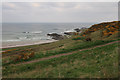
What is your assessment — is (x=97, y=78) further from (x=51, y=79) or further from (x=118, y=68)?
(x=51, y=79)

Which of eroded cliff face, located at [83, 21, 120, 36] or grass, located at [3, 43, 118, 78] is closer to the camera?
grass, located at [3, 43, 118, 78]

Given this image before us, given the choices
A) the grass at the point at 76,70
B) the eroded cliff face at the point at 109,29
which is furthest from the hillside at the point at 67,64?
the eroded cliff face at the point at 109,29

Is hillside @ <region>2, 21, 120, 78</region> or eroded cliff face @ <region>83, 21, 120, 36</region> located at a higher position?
eroded cliff face @ <region>83, 21, 120, 36</region>

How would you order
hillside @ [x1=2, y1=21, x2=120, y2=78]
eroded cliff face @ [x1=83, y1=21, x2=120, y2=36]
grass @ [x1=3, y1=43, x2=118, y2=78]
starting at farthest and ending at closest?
1. eroded cliff face @ [x1=83, y1=21, x2=120, y2=36]
2. hillside @ [x1=2, y1=21, x2=120, y2=78]
3. grass @ [x1=3, y1=43, x2=118, y2=78]

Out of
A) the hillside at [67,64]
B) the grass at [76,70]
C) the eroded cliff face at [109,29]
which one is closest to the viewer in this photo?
the grass at [76,70]

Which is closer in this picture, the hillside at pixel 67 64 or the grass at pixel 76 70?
the grass at pixel 76 70

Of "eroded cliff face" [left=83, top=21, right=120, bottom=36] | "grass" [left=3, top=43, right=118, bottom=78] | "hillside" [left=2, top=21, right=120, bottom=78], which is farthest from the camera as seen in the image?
"eroded cliff face" [left=83, top=21, right=120, bottom=36]

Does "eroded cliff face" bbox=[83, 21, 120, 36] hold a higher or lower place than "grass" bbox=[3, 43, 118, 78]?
higher

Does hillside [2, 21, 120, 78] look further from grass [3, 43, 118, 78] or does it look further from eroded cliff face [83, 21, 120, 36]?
eroded cliff face [83, 21, 120, 36]

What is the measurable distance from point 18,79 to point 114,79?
8831 millimetres

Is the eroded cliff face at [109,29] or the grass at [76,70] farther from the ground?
the eroded cliff face at [109,29]

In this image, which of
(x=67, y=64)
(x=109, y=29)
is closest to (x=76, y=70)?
(x=67, y=64)

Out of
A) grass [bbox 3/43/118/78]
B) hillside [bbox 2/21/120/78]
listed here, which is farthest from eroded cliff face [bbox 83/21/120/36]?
grass [bbox 3/43/118/78]

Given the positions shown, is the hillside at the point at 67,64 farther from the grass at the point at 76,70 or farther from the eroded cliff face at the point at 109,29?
the eroded cliff face at the point at 109,29
